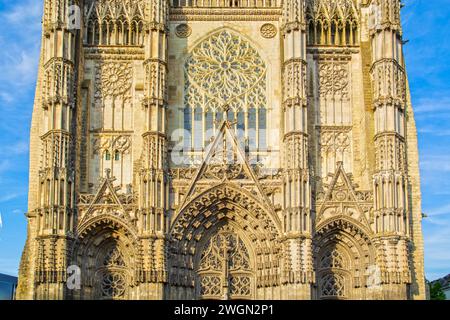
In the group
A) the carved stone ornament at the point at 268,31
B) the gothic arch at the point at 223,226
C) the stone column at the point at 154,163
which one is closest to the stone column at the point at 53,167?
the stone column at the point at 154,163

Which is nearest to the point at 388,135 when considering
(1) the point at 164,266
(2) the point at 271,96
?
(2) the point at 271,96

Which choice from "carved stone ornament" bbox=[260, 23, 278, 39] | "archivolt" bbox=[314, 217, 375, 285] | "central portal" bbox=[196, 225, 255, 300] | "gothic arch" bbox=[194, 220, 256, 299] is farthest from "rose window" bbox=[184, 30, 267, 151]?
"archivolt" bbox=[314, 217, 375, 285]

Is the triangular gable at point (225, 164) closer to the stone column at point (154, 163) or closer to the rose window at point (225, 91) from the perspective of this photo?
the rose window at point (225, 91)

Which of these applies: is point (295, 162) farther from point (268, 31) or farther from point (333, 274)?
point (268, 31)

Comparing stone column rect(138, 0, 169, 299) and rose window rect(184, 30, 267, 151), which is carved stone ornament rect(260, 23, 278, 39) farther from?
stone column rect(138, 0, 169, 299)

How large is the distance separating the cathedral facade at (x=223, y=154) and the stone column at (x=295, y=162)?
0.07 metres

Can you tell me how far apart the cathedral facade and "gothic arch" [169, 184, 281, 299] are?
0.23 feet

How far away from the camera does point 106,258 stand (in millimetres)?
34094

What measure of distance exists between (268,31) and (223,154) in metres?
6.52

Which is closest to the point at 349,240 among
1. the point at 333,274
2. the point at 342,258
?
the point at 342,258

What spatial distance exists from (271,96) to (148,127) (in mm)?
6135

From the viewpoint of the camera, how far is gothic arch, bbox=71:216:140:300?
33.1m

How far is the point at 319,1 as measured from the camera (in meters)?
36.7

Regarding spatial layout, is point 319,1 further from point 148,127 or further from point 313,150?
point 148,127
